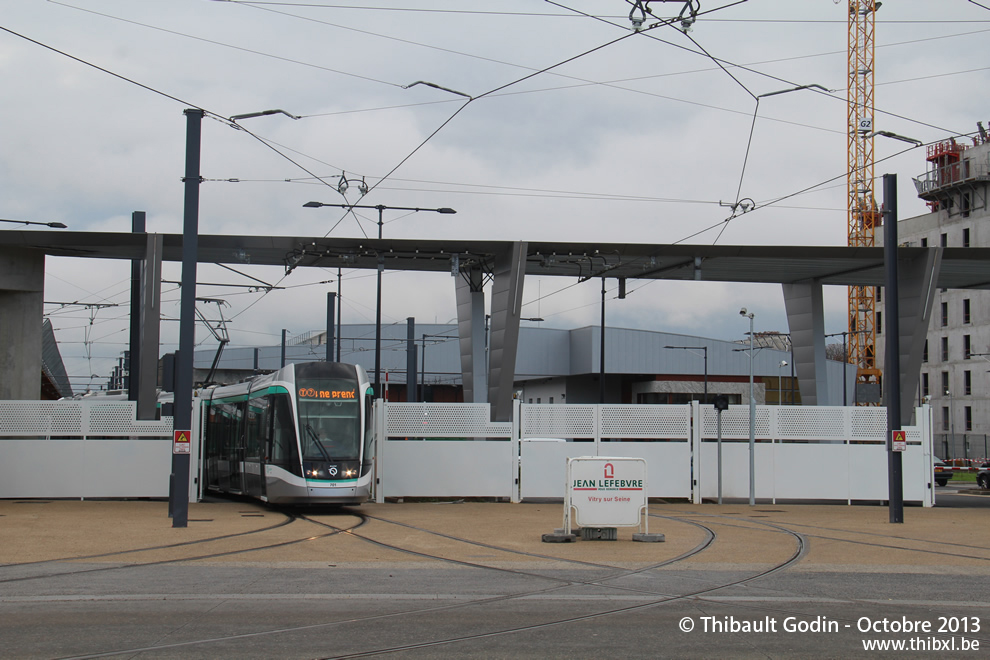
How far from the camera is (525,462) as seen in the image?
938 inches

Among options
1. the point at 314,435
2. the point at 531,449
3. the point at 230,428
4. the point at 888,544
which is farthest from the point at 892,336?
the point at 230,428

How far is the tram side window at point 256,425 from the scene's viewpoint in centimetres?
2148

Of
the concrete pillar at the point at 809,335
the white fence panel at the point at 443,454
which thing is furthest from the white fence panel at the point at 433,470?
the concrete pillar at the point at 809,335

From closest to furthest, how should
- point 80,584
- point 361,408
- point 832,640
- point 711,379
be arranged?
1. point 832,640
2. point 80,584
3. point 361,408
4. point 711,379

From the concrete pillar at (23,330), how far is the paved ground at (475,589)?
27.0 feet

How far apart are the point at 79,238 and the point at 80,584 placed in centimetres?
1548

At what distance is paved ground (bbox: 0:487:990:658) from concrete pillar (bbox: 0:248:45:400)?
27.0ft

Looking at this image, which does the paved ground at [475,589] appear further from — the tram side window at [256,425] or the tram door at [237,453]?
the tram door at [237,453]

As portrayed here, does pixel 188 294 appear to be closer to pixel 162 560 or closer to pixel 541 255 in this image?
pixel 162 560

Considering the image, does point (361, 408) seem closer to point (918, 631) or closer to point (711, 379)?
point (918, 631)

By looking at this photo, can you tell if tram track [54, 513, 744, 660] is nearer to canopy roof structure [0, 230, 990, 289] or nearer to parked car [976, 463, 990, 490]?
canopy roof structure [0, 230, 990, 289]

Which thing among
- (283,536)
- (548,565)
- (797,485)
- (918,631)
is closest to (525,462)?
(797,485)

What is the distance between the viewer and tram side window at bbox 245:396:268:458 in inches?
846

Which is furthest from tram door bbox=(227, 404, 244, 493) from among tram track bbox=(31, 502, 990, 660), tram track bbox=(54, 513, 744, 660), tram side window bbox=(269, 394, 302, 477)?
tram track bbox=(54, 513, 744, 660)
